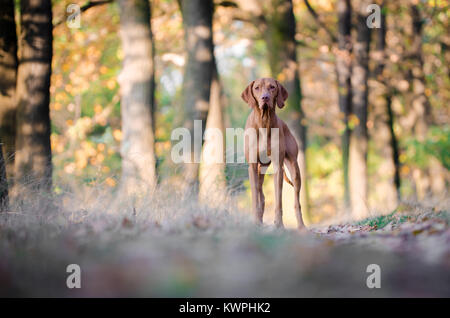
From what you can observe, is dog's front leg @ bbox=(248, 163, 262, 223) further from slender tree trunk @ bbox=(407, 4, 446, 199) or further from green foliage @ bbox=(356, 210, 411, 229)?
slender tree trunk @ bbox=(407, 4, 446, 199)

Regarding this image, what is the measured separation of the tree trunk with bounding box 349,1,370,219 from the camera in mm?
17656

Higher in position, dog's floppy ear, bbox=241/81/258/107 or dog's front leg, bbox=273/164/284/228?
dog's floppy ear, bbox=241/81/258/107

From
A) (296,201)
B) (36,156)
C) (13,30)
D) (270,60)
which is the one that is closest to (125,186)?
(36,156)

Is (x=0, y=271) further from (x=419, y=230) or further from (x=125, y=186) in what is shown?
(x=125, y=186)

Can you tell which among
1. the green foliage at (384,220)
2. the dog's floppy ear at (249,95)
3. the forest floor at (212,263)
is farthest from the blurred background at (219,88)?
the forest floor at (212,263)

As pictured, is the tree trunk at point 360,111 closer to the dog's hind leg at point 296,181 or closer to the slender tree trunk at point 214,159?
the slender tree trunk at point 214,159

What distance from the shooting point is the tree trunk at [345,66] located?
17734 mm

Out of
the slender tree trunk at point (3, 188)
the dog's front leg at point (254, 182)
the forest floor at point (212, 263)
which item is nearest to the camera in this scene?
the forest floor at point (212, 263)

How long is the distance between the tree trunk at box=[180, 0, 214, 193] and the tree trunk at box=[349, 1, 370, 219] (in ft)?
22.5

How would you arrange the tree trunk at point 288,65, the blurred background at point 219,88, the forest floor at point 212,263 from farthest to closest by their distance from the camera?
the tree trunk at point 288,65 → the blurred background at point 219,88 → the forest floor at point 212,263

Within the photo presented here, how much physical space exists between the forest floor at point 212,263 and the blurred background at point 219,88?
305 cm

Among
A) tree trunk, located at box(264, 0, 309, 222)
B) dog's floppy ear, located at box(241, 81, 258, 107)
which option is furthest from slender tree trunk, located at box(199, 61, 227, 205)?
tree trunk, located at box(264, 0, 309, 222)

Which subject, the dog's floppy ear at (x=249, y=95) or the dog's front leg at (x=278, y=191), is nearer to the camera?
the dog's front leg at (x=278, y=191)

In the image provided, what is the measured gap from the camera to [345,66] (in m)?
18.0
